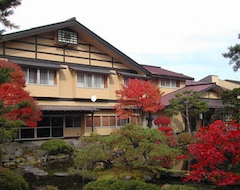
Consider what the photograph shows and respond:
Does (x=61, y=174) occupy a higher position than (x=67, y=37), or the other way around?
(x=67, y=37)

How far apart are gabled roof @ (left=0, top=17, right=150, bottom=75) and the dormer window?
43 cm

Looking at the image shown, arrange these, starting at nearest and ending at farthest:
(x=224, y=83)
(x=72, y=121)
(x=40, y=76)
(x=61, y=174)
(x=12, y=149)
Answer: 1. (x=61, y=174)
2. (x=12, y=149)
3. (x=40, y=76)
4. (x=72, y=121)
5. (x=224, y=83)

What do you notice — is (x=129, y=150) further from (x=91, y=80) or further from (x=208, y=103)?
(x=208, y=103)

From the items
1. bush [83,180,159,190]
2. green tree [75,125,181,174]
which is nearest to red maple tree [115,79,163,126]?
green tree [75,125,181,174]

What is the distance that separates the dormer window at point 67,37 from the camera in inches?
912

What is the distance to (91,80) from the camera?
25.1 meters

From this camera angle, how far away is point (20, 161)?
16406 mm

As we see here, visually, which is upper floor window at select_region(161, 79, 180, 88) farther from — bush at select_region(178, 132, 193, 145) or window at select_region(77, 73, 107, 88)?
bush at select_region(178, 132, 193, 145)

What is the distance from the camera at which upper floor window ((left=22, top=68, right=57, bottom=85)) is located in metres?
21.5

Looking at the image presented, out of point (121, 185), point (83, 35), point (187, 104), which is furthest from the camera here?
point (187, 104)

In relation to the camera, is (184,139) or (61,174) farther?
(184,139)

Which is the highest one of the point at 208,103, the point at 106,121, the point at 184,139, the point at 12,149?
the point at 208,103

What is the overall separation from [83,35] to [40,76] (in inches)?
214

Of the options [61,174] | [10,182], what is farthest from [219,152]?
[61,174]
